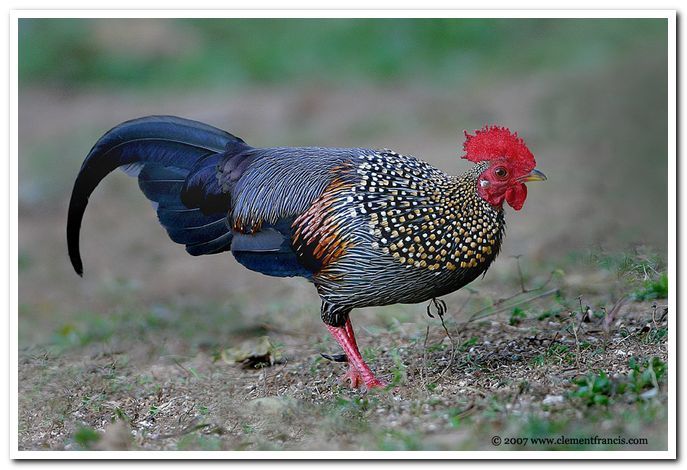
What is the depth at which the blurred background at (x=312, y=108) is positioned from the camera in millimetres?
7926

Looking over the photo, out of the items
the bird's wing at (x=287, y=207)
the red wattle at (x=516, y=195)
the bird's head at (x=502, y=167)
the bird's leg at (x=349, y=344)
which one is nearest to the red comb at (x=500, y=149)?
the bird's head at (x=502, y=167)

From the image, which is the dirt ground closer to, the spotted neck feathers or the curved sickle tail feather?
the spotted neck feathers

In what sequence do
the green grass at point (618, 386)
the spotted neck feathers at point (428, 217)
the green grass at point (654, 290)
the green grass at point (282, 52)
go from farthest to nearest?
the green grass at point (282, 52) < the green grass at point (654, 290) < the spotted neck feathers at point (428, 217) < the green grass at point (618, 386)

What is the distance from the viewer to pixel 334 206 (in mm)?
4902

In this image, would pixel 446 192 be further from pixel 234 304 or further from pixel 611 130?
pixel 611 130

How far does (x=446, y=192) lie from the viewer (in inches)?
194

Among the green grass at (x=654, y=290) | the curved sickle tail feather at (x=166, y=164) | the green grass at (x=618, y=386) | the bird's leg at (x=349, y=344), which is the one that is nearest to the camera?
the green grass at (x=618, y=386)

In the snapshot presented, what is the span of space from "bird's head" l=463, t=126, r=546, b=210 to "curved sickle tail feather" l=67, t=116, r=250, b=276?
1.55m

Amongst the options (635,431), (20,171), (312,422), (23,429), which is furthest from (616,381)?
(20,171)

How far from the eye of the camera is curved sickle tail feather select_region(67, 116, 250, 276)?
5.39 metres

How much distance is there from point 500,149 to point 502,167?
10 cm
